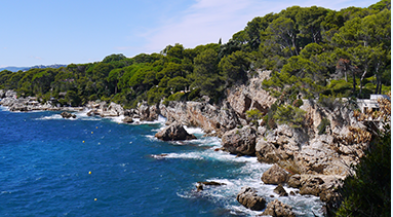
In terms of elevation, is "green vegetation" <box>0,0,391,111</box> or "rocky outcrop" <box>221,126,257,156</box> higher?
"green vegetation" <box>0,0,391,111</box>

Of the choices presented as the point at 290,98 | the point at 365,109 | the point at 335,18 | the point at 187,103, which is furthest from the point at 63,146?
the point at 335,18

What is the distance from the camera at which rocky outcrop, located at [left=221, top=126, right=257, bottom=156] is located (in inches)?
1511

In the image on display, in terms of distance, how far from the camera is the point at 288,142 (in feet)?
111

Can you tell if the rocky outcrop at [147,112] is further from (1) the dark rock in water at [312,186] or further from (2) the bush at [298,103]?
(1) the dark rock in water at [312,186]

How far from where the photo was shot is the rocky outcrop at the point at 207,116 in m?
50.3

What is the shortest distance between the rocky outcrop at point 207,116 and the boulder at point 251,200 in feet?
79.7

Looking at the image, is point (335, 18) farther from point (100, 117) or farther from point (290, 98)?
point (100, 117)

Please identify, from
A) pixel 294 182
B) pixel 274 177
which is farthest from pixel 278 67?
pixel 294 182

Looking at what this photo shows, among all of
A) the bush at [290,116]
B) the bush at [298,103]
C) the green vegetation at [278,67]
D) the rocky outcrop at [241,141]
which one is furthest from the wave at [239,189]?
the green vegetation at [278,67]

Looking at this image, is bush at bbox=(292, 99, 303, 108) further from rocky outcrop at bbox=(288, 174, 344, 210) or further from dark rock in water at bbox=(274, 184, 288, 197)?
dark rock in water at bbox=(274, 184, 288, 197)

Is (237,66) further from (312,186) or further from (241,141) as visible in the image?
(312,186)

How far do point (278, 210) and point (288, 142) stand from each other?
1325cm

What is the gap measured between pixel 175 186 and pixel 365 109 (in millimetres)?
21175

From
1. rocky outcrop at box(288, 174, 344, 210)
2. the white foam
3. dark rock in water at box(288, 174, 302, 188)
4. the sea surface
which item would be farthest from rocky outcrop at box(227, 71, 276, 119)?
rocky outcrop at box(288, 174, 344, 210)
